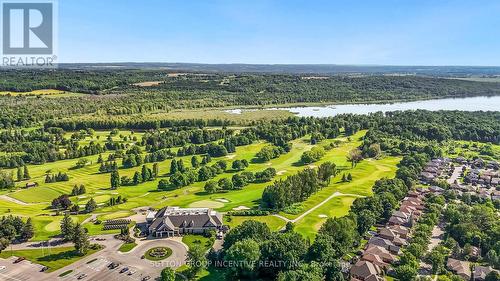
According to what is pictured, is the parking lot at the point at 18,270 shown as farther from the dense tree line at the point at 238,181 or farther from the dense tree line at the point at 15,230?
the dense tree line at the point at 238,181

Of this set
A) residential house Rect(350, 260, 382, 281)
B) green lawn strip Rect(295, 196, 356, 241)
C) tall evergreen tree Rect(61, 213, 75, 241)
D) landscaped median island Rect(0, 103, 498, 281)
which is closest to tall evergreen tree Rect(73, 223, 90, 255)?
landscaped median island Rect(0, 103, 498, 281)

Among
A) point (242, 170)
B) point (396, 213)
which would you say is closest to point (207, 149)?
point (242, 170)

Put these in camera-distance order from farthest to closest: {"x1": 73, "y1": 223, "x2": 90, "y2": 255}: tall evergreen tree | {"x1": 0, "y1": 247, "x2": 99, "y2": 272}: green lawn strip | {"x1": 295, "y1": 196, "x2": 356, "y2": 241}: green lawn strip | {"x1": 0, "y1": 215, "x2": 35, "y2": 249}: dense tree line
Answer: {"x1": 295, "y1": 196, "x2": 356, "y2": 241}: green lawn strip → {"x1": 0, "y1": 215, "x2": 35, "y2": 249}: dense tree line → {"x1": 73, "y1": 223, "x2": 90, "y2": 255}: tall evergreen tree → {"x1": 0, "y1": 247, "x2": 99, "y2": 272}: green lawn strip

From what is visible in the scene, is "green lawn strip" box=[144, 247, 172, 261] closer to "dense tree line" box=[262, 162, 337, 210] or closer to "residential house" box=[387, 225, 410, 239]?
"dense tree line" box=[262, 162, 337, 210]

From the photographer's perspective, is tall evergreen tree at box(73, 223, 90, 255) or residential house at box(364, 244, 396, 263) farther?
tall evergreen tree at box(73, 223, 90, 255)

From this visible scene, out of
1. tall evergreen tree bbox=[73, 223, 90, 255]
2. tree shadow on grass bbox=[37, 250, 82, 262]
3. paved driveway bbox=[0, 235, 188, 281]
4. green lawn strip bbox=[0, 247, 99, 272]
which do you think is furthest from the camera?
tall evergreen tree bbox=[73, 223, 90, 255]

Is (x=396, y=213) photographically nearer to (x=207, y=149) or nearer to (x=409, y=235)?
(x=409, y=235)

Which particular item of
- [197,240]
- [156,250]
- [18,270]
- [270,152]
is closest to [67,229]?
[18,270]

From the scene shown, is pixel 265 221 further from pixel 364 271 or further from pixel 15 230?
pixel 15 230
